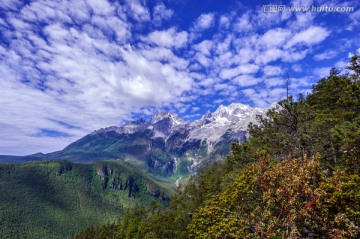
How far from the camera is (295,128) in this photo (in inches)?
1591

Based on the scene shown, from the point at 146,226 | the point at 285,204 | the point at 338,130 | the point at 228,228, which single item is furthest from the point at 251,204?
the point at 146,226

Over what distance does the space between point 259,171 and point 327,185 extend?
4578 mm

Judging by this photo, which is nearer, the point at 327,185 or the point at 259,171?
the point at 327,185

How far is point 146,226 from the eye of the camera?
3398 inches

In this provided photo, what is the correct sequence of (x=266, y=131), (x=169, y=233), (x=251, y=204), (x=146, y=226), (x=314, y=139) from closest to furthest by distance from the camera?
(x=251, y=204), (x=314, y=139), (x=266, y=131), (x=169, y=233), (x=146, y=226)

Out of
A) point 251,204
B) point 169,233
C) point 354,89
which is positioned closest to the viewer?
point 251,204

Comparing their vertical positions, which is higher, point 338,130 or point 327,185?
point 338,130

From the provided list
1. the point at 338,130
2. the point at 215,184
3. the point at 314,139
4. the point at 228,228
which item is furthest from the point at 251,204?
the point at 215,184

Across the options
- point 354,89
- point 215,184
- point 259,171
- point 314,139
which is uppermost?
point 354,89

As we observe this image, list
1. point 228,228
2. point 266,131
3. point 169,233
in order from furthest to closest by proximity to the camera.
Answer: point 169,233 → point 266,131 → point 228,228

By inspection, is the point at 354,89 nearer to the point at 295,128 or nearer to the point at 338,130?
the point at 338,130

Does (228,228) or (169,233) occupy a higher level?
(228,228)

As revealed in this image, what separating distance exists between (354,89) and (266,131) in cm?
2035

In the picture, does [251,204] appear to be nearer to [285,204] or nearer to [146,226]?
[285,204]
